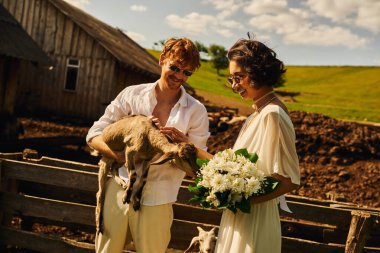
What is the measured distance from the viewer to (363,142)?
13461 millimetres

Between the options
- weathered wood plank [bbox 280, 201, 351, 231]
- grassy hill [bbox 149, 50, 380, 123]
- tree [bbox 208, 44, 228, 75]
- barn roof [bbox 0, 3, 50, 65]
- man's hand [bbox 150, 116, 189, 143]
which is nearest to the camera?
man's hand [bbox 150, 116, 189, 143]

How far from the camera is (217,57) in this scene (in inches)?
3017

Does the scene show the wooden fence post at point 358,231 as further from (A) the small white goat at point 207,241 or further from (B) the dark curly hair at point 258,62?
(B) the dark curly hair at point 258,62

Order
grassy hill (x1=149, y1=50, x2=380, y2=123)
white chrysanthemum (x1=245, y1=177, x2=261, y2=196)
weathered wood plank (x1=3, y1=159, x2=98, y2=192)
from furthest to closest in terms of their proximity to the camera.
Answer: grassy hill (x1=149, y1=50, x2=380, y2=123) → weathered wood plank (x1=3, y1=159, x2=98, y2=192) → white chrysanthemum (x1=245, y1=177, x2=261, y2=196)

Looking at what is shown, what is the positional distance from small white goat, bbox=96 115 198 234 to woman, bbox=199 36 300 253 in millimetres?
427

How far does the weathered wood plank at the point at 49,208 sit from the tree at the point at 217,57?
7243 centimetres

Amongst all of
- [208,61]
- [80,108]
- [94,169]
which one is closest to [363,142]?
[94,169]

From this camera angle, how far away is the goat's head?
104 inches

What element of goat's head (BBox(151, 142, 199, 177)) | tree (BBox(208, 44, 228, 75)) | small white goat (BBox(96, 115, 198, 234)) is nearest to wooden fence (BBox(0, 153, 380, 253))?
small white goat (BBox(96, 115, 198, 234))

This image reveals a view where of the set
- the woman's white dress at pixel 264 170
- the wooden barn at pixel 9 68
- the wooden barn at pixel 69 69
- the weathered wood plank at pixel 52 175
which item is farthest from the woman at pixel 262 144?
the wooden barn at pixel 69 69

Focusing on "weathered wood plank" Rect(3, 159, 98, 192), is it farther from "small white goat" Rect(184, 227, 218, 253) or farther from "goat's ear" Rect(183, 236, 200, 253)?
"small white goat" Rect(184, 227, 218, 253)

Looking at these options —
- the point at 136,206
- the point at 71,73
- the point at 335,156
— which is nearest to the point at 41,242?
the point at 136,206

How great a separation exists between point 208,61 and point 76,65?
65934 mm

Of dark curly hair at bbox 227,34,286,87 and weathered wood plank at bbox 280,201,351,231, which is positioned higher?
dark curly hair at bbox 227,34,286,87
